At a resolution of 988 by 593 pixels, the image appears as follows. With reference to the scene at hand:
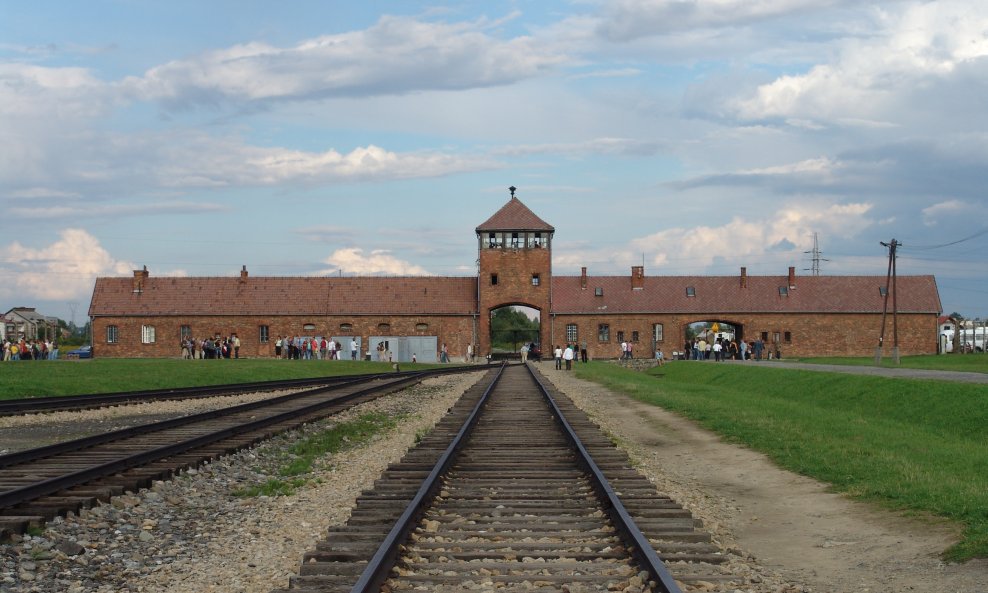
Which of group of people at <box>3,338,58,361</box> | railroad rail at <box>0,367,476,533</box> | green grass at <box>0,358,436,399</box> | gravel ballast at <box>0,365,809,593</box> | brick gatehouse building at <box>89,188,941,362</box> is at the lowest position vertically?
gravel ballast at <box>0,365,809,593</box>

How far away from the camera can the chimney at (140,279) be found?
75750 millimetres

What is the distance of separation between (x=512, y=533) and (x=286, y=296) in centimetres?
6952

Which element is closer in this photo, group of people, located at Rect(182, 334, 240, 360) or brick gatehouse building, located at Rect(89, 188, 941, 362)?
group of people, located at Rect(182, 334, 240, 360)

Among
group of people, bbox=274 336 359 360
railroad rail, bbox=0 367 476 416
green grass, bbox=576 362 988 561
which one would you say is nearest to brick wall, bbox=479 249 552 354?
group of people, bbox=274 336 359 360

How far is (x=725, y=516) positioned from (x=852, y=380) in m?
18.0

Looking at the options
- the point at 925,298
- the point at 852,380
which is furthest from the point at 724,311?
the point at 852,380

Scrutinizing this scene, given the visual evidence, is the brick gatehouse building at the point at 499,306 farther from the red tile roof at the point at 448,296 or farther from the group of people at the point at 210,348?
the group of people at the point at 210,348

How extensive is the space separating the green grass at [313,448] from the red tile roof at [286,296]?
53978mm

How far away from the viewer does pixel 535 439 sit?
14.9 metres

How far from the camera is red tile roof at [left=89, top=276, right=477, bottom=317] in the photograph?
74.3 m

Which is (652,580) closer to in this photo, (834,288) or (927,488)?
(927,488)

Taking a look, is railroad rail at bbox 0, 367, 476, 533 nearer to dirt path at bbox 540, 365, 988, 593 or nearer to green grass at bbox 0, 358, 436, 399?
dirt path at bbox 540, 365, 988, 593

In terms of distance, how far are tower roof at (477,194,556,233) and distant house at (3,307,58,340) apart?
42998 mm

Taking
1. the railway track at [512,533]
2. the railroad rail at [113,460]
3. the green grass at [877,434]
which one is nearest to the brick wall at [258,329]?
the green grass at [877,434]
